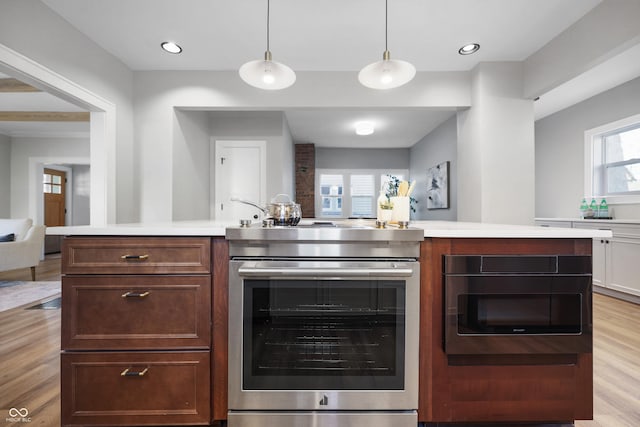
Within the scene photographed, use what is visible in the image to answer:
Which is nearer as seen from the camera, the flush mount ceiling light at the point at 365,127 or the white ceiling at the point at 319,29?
the white ceiling at the point at 319,29

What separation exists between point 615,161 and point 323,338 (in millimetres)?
4747

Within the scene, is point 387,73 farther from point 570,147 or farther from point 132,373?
point 570,147

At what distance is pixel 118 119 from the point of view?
2.85m

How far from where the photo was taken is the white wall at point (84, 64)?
6.30 feet

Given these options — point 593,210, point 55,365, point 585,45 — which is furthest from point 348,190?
point 55,365

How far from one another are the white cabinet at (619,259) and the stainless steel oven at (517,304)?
288 cm

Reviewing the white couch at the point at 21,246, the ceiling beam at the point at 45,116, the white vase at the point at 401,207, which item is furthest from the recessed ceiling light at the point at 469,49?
the white couch at the point at 21,246

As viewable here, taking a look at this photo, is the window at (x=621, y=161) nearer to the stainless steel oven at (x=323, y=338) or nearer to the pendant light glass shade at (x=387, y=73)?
the pendant light glass shade at (x=387, y=73)

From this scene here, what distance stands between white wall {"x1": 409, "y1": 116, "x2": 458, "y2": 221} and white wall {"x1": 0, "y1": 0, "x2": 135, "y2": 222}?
13.7ft

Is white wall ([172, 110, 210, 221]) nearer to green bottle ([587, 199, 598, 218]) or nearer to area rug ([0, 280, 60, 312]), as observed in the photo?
area rug ([0, 280, 60, 312])

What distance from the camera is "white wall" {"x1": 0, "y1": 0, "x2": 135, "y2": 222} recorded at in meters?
1.92

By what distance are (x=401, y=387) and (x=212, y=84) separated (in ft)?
10.2

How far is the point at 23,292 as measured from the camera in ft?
12.1

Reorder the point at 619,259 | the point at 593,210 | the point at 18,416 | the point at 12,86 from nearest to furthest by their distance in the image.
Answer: the point at 18,416, the point at 619,259, the point at 12,86, the point at 593,210
